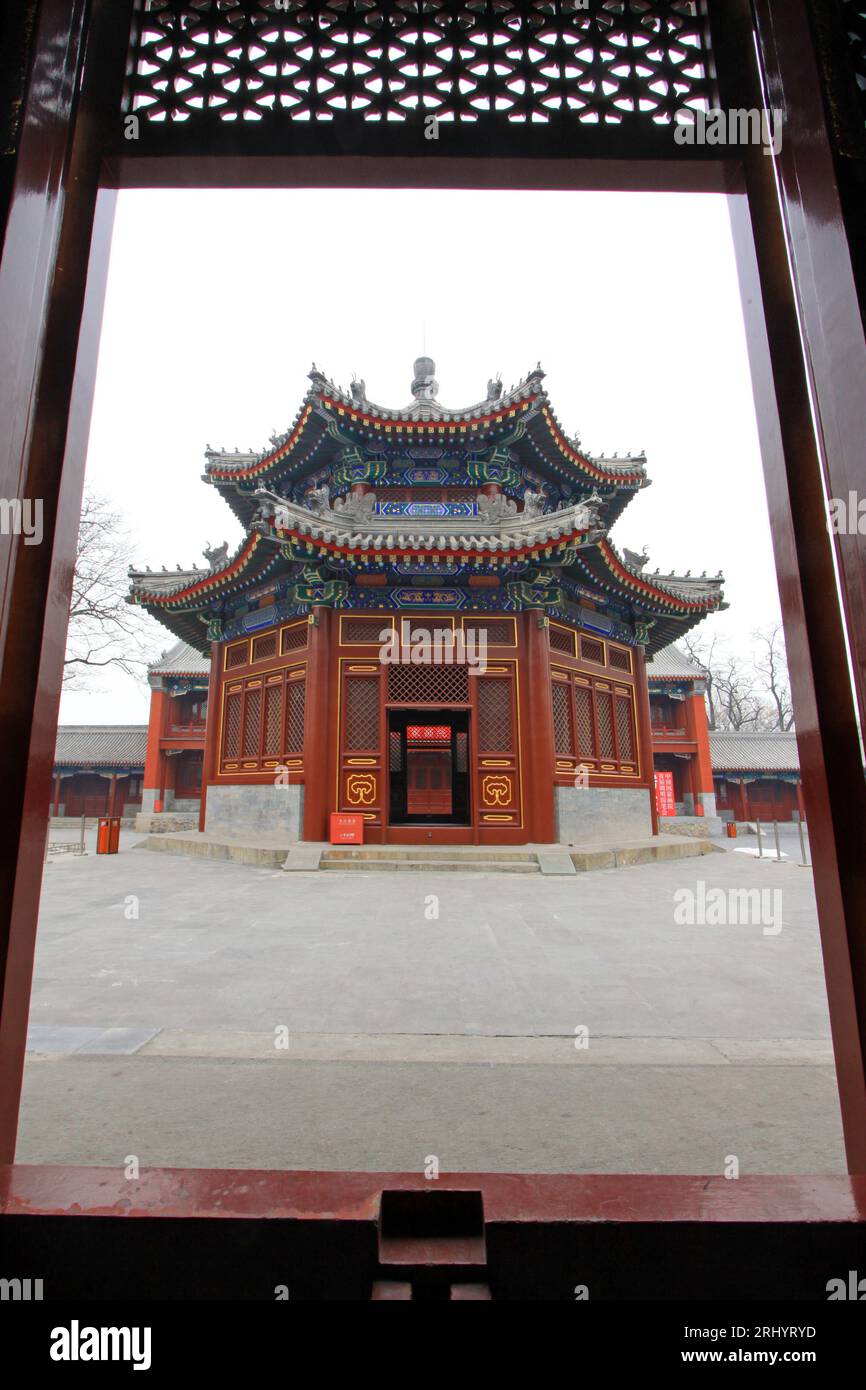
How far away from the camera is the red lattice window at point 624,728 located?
14.2 metres

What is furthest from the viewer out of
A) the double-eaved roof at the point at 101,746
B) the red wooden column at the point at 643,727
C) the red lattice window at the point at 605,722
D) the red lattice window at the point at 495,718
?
the double-eaved roof at the point at 101,746

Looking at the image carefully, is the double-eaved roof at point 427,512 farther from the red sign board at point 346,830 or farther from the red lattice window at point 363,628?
the red sign board at point 346,830

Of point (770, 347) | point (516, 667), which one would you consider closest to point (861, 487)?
point (770, 347)

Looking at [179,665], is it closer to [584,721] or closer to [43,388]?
[584,721]

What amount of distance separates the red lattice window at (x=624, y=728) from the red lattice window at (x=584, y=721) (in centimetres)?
101

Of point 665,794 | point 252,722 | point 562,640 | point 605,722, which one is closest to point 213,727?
point 252,722

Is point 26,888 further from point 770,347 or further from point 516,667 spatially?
point 516,667

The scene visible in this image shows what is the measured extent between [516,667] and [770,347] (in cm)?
1028

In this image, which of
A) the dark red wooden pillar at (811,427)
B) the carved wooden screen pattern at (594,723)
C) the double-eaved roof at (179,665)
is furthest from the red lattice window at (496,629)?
the double-eaved roof at (179,665)

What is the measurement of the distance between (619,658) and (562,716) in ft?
9.30

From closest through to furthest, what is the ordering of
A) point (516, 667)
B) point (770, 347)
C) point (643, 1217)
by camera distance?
point (643, 1217), point (770, 347), point (516, 667)

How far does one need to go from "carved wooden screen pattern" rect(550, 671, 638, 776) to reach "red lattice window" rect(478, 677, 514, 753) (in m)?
0.88
